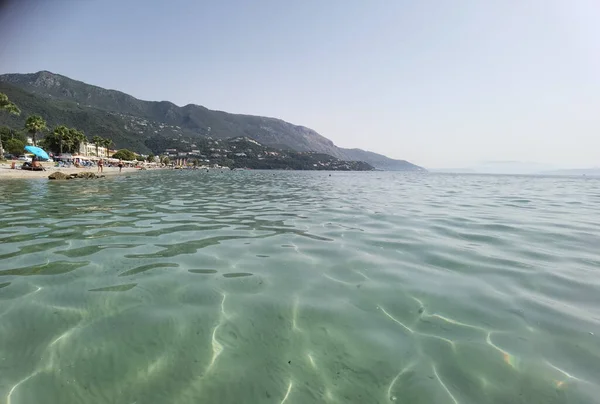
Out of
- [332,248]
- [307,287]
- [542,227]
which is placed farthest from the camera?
[542,227]

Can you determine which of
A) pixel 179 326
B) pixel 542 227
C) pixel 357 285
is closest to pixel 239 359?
pixel 179 326

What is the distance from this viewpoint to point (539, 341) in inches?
137

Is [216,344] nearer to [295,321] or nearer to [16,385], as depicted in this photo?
[295,321]

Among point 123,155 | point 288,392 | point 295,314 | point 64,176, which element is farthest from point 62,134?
point 288,392

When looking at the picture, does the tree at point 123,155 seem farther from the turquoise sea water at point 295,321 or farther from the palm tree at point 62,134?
the turquoise sea water at point 295,321

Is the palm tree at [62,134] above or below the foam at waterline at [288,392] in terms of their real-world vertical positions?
above

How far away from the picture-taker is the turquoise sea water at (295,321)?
2.70 metres

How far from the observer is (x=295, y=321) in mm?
3846

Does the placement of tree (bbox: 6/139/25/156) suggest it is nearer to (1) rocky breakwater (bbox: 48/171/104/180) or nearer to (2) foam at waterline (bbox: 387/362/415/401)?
(1) rocky breakwater (bbox: 48/171/104/180)

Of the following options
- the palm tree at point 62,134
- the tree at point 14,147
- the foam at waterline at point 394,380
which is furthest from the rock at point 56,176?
the tree at point 14,147

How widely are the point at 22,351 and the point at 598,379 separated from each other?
5508 mm

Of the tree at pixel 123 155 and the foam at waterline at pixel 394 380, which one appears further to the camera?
the tree at pixel 123 155

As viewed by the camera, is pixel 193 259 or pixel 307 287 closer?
pixel 307 287

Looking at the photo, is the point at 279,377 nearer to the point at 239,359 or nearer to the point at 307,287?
the point at 239,359
